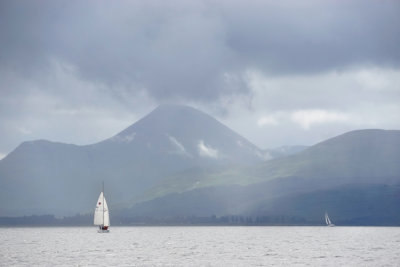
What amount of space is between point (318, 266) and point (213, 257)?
30515mm

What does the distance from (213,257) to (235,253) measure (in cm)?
1820

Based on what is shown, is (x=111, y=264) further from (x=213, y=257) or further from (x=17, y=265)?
(x=213, y=257)

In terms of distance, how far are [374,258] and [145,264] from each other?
2077 inches

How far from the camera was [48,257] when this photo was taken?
164 meters

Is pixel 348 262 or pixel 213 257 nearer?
pixel 348 262

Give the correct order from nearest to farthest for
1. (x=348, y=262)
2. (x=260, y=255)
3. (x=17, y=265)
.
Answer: (x=17, y=265) → (x=348, y=262) → (x=260, y=255)

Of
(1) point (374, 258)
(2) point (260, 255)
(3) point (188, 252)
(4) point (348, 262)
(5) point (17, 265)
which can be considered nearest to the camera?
(5) point (17, 265)

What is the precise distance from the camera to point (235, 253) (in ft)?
589

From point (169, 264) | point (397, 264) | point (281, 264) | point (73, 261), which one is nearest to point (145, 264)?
point (169, 264)

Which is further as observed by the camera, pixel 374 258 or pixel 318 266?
pixel 374 258

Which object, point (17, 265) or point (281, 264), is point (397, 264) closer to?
point (281, 264)

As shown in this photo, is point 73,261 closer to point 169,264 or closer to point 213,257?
point 169,264

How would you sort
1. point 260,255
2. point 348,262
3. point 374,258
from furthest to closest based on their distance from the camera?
point 260,255
point 374,258
point 348,262

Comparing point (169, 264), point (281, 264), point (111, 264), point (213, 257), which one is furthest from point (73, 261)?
point (281, 264)
